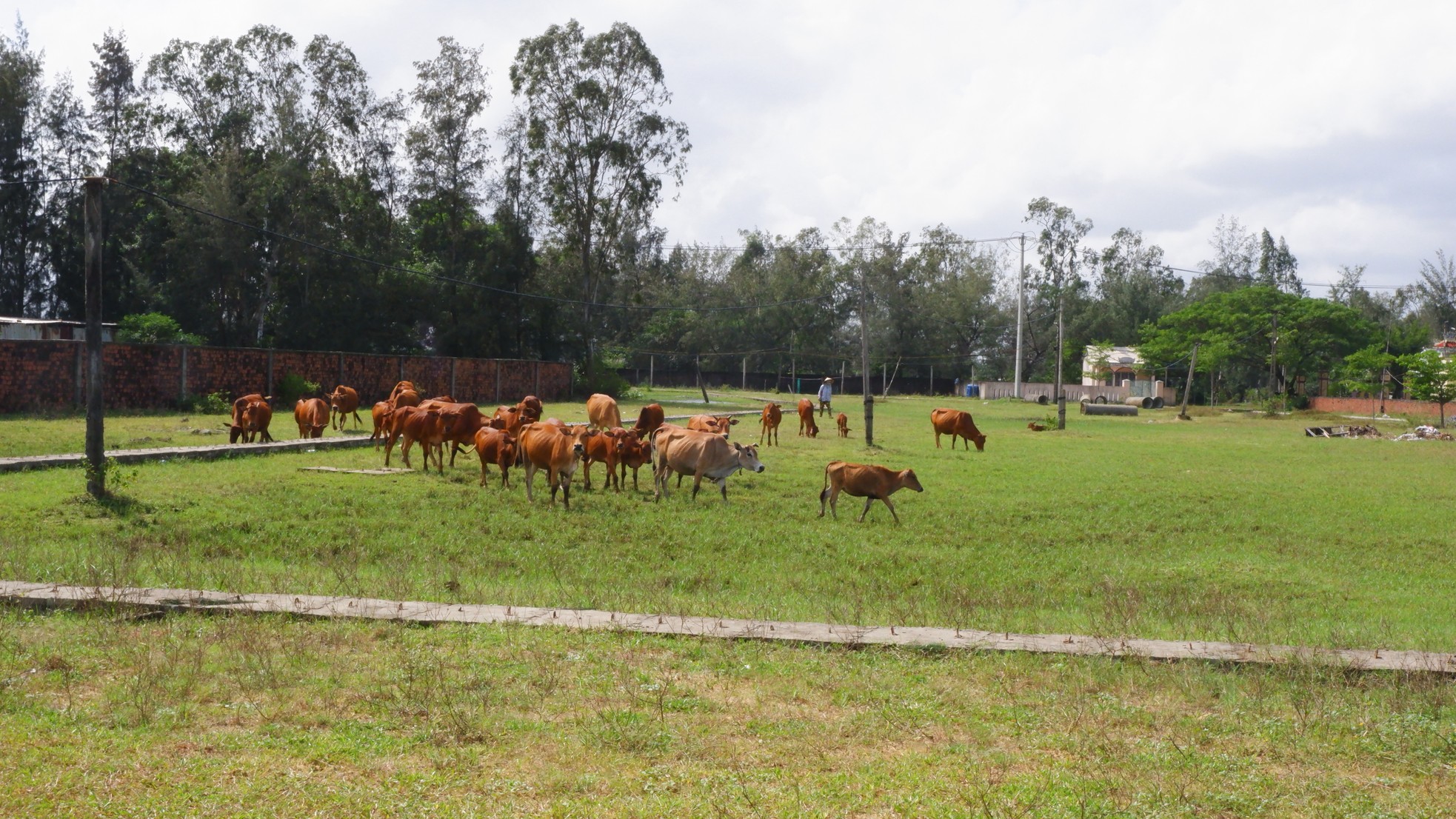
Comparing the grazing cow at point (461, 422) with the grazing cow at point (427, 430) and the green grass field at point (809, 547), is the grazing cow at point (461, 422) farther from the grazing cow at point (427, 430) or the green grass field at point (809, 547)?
the green grass field at point (809, 547)

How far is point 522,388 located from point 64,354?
1908cm

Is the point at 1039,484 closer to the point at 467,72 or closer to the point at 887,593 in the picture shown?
the point at 887,593

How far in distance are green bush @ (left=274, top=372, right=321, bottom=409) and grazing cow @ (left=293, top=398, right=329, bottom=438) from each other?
1072 centimetres

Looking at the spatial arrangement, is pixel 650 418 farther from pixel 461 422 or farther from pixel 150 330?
pixel 150 330

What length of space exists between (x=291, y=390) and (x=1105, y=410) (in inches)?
1358

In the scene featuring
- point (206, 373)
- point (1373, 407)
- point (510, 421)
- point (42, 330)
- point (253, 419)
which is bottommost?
point (253, 419)

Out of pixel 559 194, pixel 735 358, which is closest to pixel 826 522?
pixel 559 194

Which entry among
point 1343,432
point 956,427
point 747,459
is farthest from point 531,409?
point 1343,432

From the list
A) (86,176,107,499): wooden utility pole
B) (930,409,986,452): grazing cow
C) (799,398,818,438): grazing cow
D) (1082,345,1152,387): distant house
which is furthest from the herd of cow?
(1082,345,1152,387): distant house

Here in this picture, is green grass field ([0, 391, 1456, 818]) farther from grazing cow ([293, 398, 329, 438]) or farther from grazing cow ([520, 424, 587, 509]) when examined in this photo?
grazing cow ([293, 398, 329, 438])

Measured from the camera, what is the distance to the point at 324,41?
5022cm

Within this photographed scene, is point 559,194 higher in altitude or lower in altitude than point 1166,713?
higher

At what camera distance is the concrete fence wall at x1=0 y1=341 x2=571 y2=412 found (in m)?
26.7

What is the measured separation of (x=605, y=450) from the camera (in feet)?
57.3
